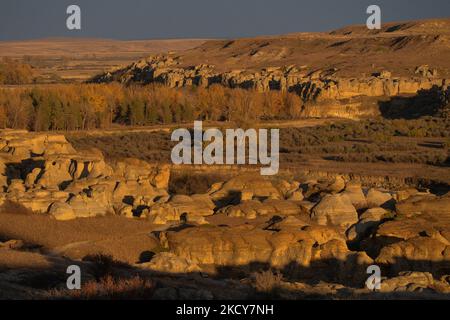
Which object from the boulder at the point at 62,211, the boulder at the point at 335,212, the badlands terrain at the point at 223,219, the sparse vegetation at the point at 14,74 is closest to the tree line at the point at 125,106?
the badlands terrain at the point at 223,219

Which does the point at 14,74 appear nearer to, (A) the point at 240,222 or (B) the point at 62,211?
(B) the point at 62,211

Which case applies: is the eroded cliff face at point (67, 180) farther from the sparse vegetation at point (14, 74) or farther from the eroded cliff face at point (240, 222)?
the sparse vegetation at point (14, 74)

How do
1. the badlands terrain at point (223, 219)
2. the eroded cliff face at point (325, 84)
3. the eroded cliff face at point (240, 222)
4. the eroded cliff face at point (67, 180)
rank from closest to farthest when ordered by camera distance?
1. the badlands terrain at point (223, 219)
2. the eroded cliff face at point (240, 222)
3. the eroded cliff face at point (67, 180)
4. the eroded cliff face at point (325, 84)

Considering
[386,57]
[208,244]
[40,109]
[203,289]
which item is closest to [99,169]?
[208,244]

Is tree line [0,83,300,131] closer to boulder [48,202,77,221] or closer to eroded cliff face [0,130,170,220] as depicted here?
eroded cliff face [0,130,170,220]

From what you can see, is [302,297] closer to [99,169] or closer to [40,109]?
[99,169]

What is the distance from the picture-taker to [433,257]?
64.7 ft

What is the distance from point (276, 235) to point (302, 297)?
618cm

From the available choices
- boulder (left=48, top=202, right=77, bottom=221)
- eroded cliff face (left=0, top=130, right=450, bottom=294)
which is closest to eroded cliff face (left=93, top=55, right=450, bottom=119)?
eroded cliff face (left=0, top=130, right=450, bottom=294)

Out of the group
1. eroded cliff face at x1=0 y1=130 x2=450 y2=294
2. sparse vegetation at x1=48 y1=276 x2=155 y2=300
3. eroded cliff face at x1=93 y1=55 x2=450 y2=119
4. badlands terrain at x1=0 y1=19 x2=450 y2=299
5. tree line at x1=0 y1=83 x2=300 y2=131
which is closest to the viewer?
sparse vegetation at x1=48 y1=276 x2=155 y2=300

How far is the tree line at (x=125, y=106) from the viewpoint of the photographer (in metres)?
50.4

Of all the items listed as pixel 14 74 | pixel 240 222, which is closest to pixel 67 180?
pixel 240 222

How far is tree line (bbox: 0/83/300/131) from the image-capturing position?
5044 centimetres

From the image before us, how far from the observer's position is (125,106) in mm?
57625
